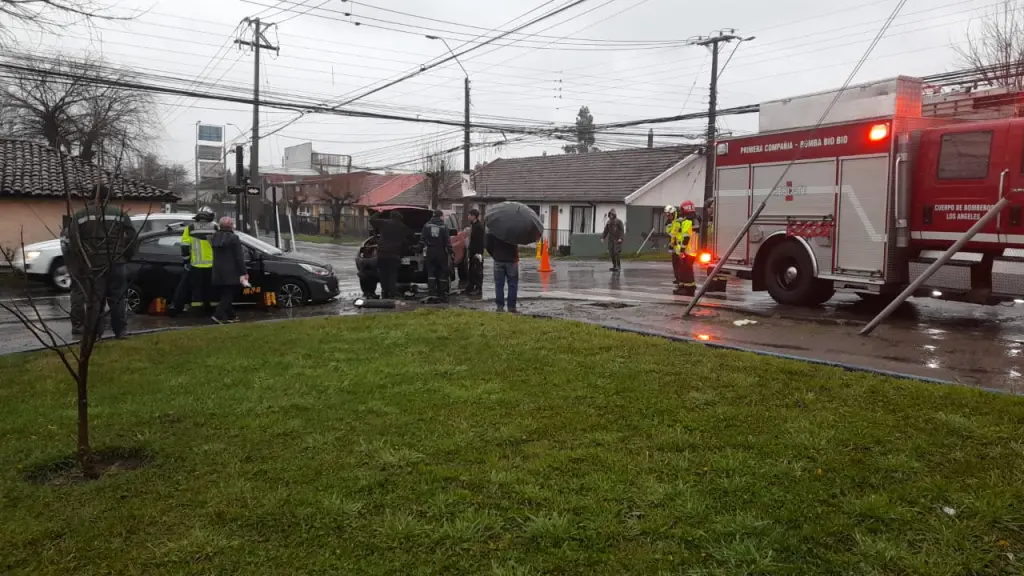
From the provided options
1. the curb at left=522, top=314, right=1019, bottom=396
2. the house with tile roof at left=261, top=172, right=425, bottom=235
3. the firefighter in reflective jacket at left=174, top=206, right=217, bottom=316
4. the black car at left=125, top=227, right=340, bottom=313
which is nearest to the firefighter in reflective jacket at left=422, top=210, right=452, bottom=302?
the black car at left=125, top=227, right=340, bottom=313

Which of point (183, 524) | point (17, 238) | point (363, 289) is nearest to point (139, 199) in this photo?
point (17, 238)

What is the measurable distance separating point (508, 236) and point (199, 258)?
16.0 ft

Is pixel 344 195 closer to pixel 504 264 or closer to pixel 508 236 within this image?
pixel 504 264

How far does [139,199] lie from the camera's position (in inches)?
1003

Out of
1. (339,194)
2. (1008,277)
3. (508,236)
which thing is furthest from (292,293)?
(339,194)

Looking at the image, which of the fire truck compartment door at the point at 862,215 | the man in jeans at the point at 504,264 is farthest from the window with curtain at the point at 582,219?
the fire truck compartment door at the point at 862,215

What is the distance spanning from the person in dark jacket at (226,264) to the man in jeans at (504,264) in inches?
146

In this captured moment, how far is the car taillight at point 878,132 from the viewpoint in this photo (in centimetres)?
1023

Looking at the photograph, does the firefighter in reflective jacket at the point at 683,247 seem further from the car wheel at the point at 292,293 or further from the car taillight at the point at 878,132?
the car wheel at the point at 292,293

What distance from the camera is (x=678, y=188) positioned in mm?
36594

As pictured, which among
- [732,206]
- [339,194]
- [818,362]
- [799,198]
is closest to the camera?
[818,362]

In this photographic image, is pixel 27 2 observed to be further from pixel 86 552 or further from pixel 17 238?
pixel 17 238

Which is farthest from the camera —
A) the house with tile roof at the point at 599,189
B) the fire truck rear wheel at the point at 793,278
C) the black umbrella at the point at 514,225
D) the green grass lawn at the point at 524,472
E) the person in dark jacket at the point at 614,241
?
the house with tile roof at the point at 599,189

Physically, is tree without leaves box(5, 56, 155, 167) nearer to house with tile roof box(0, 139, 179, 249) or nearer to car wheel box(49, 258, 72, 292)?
house with tile roof box(0, 139, 179, 249)
